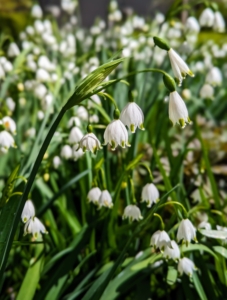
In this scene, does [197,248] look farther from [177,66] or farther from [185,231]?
[177,66]

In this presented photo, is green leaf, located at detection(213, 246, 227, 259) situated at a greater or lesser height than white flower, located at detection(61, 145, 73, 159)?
lesser

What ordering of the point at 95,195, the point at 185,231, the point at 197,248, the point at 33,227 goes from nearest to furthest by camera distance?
the point at 185,231 → the point at 33,227 → the point at 197,248 → the point at 95,195

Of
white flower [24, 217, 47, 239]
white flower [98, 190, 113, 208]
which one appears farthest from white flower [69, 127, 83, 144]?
white flower [24, 217, 47, 239]

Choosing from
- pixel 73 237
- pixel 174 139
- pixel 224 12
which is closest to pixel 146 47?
pixel 174 139

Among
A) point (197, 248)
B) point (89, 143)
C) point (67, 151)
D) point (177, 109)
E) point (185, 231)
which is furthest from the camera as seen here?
point (67, 151)

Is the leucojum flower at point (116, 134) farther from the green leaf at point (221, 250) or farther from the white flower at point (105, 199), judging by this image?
the green leaf at point (221, 250)

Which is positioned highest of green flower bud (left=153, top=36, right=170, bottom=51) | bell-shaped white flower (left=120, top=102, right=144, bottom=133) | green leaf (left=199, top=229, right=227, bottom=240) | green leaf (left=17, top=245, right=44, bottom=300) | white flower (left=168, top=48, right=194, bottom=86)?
green flower bud (left=153, top=36, right=170, bottom=51)

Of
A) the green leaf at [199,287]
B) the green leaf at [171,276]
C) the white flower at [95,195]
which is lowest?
the green leaf at [199,287]

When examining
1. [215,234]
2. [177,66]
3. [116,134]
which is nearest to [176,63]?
[177,66]

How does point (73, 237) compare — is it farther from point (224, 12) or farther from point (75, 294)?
point (224, 12)

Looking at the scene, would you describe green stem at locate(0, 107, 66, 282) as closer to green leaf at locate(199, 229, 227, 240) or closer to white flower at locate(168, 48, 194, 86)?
white flower at locate(168, 48, 194, 86)

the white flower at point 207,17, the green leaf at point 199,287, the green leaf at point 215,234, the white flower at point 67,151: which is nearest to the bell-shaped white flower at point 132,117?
the green leaf at point 215,234
